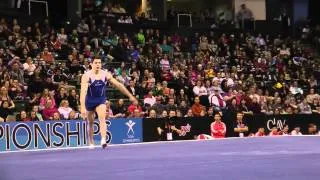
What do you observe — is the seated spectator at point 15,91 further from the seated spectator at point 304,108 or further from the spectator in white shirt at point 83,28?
the seated spectator at point 304,108

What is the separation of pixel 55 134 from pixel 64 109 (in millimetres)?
1056

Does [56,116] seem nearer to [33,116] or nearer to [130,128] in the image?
[33,116]

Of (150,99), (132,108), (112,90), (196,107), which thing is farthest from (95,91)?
(112,90)

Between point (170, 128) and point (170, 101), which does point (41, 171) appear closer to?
point (170, 128)

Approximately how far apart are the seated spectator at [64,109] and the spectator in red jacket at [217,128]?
4.14m

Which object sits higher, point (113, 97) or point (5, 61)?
point (5, 61)

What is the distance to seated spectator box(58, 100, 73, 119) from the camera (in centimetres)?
1525

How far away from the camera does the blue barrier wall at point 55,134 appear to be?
45.5 ft

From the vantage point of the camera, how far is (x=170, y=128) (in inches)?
645

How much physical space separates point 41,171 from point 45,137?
767 centimetres

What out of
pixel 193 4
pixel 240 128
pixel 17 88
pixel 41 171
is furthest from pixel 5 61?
pixel 193 4

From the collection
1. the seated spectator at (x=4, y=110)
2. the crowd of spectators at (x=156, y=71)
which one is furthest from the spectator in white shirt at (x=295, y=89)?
the seated spectator at (x=4, y=110)

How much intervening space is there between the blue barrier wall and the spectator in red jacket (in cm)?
232

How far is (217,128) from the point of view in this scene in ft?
54.7
